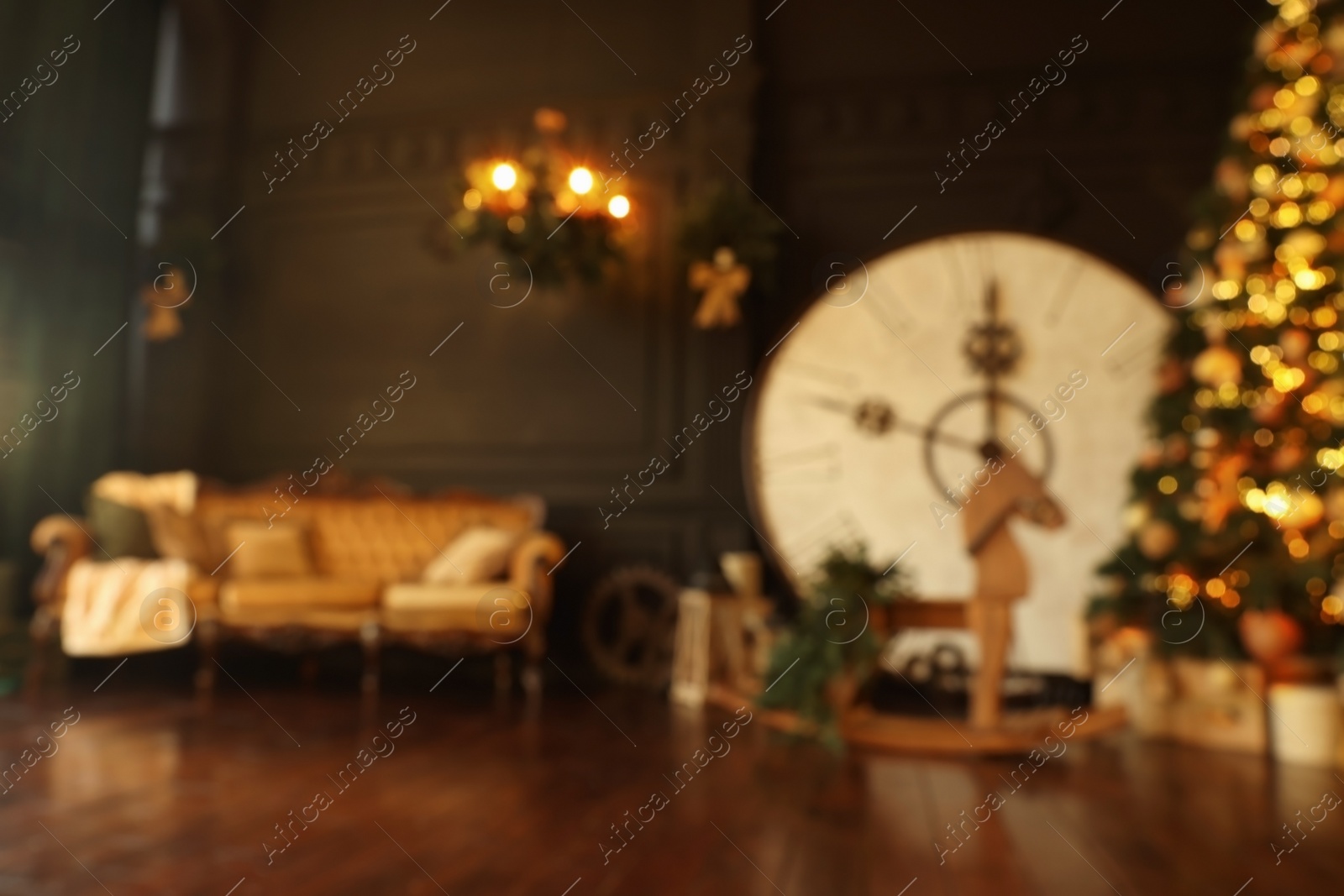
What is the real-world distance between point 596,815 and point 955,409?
11.1 ft

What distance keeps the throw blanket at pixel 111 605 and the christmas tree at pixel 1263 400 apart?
14.1ft

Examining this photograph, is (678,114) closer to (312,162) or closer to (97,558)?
(312,162)

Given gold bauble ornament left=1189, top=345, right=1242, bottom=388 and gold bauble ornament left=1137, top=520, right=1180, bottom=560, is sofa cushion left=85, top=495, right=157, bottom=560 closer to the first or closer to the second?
gold bauble ornament left=1137, top=520, right=1180, bottom=560

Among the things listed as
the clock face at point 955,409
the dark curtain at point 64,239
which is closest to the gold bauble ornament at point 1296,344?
the clock face at point 955,409

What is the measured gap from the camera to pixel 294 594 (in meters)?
4.65

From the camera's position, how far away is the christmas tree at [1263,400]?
3711mm

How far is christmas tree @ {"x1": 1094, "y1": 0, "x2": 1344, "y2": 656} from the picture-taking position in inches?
146

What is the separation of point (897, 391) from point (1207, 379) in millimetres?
1590

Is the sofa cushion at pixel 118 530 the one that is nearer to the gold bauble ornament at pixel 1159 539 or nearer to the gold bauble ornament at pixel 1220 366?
the gold bauble ornament at pixel 1159 539

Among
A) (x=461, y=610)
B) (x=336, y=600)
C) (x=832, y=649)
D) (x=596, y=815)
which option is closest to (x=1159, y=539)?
(x=832, y=649)

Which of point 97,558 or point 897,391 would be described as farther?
point 897,391

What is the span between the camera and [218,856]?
2096 mm

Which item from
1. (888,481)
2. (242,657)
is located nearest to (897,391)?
(888,481)

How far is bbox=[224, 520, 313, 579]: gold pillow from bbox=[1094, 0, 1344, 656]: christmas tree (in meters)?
3.88
